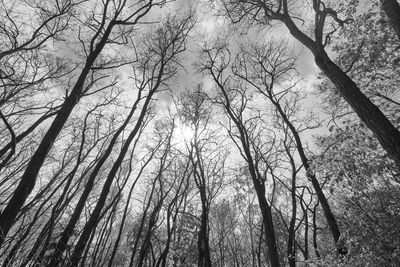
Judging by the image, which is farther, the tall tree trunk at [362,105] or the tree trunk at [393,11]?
the tree trunk at [393,11]

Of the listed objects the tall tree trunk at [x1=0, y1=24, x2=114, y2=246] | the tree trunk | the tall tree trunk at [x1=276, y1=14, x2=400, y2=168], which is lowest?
the tall tree trunk at [x1=0, y1=24, x2=114, y2=246]

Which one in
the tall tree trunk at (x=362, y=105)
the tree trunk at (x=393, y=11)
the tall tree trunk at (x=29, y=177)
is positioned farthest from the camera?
the tree trunk at (x=393, y=11)

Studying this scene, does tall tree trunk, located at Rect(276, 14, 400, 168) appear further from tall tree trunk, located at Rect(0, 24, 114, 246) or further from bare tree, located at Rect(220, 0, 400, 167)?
tall tree trunk, located at Rect(0, 24, 114, 246)

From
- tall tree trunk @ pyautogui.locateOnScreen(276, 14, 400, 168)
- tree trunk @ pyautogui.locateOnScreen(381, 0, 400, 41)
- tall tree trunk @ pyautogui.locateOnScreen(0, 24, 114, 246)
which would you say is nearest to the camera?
tall tree trunk @ pyautogui.locateOnScreen(0, 24, 114, 246)

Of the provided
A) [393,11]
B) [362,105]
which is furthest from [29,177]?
[393,11]

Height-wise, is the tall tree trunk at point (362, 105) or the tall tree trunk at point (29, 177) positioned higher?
the tall tree trunk at point (362, 105)

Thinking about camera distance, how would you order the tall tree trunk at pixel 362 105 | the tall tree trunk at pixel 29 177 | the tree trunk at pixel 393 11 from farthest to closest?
the tree trunk at pixel 393 11 → the tall tree trunk at pixel 362 105 → the tall tree trunk at pixel 29 177

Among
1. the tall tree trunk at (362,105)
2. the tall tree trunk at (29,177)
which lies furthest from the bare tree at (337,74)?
the tall tree trunk at (29,177)

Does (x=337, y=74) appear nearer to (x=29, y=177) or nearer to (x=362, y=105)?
(x=362, y=105)

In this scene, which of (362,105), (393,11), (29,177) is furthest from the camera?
(393,11)

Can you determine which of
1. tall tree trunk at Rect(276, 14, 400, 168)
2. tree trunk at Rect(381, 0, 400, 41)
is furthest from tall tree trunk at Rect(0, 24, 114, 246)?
tree trunk at Rect(381, 0, 400, 41)

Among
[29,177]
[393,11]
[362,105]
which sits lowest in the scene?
[29,177]

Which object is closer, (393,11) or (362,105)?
(362,105)

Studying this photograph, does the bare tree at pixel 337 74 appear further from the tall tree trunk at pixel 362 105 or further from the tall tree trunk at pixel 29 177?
the tall tree trunk at pixel 29 177
